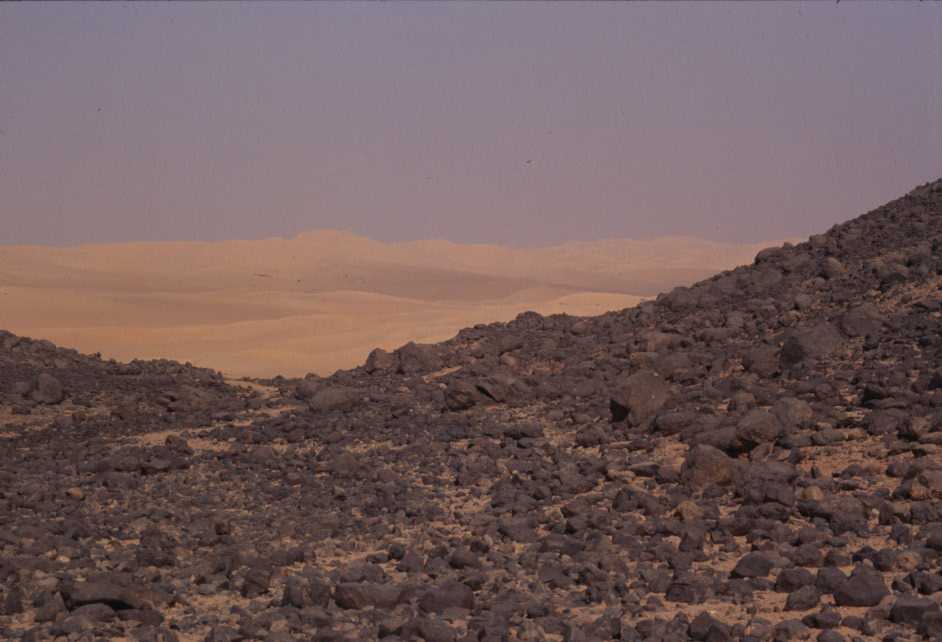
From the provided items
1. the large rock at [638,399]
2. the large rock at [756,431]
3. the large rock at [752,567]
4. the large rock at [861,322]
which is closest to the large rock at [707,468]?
the large rock at [756,431]

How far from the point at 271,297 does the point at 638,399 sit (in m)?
32.1

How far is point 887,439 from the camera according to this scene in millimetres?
6816

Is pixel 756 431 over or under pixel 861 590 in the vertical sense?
over

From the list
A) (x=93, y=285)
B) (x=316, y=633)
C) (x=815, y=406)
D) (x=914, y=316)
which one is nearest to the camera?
(x=316, y=633)

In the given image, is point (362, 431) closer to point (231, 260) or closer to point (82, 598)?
point (82, 598)

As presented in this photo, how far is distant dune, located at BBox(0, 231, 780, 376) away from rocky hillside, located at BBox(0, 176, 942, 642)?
29.4ft

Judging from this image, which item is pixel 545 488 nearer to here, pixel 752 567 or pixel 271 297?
pixel 752 567

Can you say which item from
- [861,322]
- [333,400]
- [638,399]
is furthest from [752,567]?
[333,400]

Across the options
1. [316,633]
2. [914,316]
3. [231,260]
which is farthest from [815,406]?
[231,260]

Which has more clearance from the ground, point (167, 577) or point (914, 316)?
point (914, 316)

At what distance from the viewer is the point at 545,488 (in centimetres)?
678

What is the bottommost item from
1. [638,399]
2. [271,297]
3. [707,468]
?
[707,468]

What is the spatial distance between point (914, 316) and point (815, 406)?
203cm

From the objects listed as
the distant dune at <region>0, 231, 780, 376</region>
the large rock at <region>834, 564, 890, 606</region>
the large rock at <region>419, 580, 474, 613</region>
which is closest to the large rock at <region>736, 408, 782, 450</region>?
the large rock at <region>834, 564, 890, 606</region>
